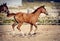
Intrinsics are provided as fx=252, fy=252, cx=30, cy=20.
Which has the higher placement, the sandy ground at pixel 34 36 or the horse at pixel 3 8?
the horse at pixel 3 8

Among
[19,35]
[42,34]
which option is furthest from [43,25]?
[19,35]

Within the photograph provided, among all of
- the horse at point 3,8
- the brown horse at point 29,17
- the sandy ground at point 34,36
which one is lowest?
the sandy ground at point 34,36

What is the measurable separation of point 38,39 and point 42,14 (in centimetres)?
26

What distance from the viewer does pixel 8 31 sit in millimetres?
2580

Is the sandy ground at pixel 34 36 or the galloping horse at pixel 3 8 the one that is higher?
the galloping horse at pixel 3 8

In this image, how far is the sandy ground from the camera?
258cm

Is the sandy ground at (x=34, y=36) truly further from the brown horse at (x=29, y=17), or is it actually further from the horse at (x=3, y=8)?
the horse at (x=3, y=8)

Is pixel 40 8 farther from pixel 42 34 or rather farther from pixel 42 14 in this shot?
pixel 42 34

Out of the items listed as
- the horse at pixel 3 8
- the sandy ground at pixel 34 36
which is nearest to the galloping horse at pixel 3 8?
the horse at pixel 3 8

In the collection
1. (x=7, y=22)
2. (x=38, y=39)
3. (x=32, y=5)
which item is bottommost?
(x=38, y=39)

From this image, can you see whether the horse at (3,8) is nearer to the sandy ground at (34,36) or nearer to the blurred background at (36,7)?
the blurred background at (36,7)

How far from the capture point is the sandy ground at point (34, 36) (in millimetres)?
2580

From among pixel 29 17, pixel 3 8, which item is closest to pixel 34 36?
pixel 29 17

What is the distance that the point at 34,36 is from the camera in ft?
8.57
